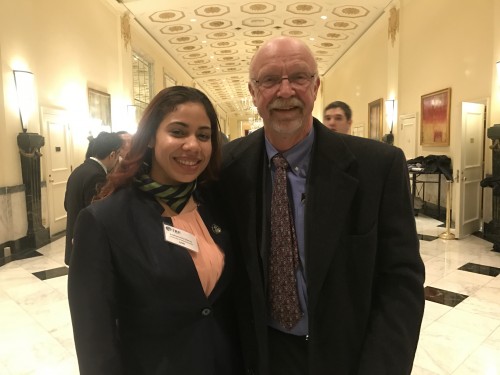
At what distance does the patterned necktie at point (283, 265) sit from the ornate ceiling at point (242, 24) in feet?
28.7

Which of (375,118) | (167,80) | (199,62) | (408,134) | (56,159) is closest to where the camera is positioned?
(56,159)

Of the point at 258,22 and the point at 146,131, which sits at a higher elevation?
the point at 258,22

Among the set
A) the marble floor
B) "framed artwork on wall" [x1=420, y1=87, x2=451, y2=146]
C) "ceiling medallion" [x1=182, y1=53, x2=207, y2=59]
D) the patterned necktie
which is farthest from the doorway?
"ceiling medallion" [x1=182, y1=53, x2=207, y2=59]

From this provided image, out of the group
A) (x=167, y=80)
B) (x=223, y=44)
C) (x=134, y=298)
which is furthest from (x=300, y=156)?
(x=167, y=80)

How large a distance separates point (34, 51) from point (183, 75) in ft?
34.5

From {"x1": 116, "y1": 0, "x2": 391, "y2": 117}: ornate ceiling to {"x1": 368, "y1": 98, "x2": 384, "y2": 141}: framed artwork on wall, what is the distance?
217 centimetres

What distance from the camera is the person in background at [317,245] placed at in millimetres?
1199

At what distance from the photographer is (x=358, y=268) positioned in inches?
47.2

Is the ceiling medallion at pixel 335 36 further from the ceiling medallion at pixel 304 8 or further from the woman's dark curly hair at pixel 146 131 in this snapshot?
the woman's dark curly hair at pixel 146 131

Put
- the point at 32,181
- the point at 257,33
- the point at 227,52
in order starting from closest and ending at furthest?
the point at 32,181 < the point at 257,33 < the point at 227,52

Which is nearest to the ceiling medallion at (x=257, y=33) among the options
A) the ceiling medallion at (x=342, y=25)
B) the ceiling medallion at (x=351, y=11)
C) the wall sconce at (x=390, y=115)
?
the ceiling medallion at (x=342, y=25)

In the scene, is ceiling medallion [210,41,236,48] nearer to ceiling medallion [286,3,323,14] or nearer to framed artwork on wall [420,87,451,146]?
ceiling medallion [286,3,323,14]

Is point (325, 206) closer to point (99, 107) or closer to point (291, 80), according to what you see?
point (291, 80)

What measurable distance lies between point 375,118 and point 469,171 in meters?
5.18
